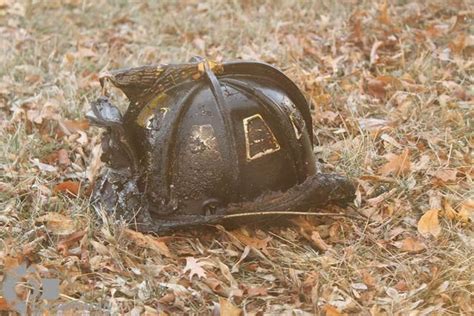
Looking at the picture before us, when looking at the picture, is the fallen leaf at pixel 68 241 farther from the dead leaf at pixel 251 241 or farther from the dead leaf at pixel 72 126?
the dead leaf at pixel 72 126

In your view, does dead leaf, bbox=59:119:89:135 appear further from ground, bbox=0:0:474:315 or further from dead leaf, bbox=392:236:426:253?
dead leaf, bbox=392:236:426:253

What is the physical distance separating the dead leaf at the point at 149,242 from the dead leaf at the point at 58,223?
376mm

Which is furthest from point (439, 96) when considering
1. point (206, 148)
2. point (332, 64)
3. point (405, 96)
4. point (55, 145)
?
point (55, 145)

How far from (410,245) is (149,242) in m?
1.39

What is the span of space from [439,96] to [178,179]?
8.58ft

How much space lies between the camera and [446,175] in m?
4.21

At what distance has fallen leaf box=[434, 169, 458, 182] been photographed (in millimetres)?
4180

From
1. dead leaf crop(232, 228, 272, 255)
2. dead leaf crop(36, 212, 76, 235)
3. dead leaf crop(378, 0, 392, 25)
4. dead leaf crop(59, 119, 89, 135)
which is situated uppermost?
dead leaf crop(378, 0, 392, 25)

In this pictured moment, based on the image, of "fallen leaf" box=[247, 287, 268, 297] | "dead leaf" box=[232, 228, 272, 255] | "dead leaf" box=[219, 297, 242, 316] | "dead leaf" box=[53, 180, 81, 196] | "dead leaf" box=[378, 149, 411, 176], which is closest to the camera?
"dead leaf" box=[219, 297, 242, 316]

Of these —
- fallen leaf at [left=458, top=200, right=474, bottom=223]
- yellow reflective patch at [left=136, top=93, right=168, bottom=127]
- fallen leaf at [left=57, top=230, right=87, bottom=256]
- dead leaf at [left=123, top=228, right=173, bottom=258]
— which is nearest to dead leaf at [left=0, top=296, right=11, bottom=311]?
fallen leaf at [left=57, top=230, right=87, bottom=256]

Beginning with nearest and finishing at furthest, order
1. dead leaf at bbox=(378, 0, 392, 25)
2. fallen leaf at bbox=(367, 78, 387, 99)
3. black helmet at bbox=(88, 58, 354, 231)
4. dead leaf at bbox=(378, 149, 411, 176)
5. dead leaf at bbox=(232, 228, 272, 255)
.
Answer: black helmet at bbox=(88, 58, 354, 231)
dead leaf at bbox=(232, 228, 272, 255)
dead leaf at bbox=(378, 149, 411, 176)
fallen leaf at bbox=(367, 78, 387, 99)
dead leaf at bbox=(378, 0, 392, 25)

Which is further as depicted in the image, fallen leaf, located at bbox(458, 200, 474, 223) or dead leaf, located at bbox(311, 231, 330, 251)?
fallen leaf, located at bbox(458, 200, 474, 223)

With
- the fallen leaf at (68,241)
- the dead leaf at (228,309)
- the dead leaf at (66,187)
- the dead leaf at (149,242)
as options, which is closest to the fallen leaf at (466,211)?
the dead leaf at (228,309)

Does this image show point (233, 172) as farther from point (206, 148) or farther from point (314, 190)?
point (314, 190)
